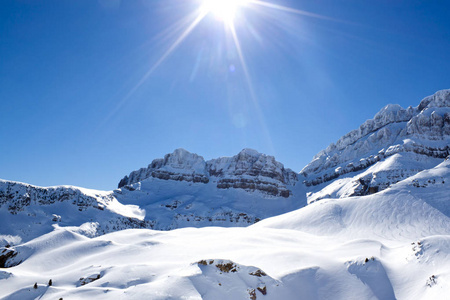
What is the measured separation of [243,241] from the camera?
26.5 m

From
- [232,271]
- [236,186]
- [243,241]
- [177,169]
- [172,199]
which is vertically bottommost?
[232,271]

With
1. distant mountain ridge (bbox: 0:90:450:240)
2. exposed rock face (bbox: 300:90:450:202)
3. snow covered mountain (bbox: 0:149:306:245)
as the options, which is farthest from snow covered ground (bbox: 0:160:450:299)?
exposed rock face (bbox: 300:90:450:202)

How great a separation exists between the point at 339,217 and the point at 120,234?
117 feet

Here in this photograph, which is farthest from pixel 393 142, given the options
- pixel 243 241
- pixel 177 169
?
pixel 243 241

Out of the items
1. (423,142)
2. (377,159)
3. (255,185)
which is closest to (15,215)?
(255,185)

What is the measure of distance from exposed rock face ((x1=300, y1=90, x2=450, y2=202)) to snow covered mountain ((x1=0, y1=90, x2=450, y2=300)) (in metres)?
0.82

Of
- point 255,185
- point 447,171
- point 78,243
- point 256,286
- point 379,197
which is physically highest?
point 255,185

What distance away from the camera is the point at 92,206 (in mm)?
79062

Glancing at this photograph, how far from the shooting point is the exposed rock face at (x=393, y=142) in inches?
3803

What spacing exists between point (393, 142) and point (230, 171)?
90.6 m

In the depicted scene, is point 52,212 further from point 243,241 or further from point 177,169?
point 177,169

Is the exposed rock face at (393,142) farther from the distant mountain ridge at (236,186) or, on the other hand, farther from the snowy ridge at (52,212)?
the snowy ridge at (52,212)

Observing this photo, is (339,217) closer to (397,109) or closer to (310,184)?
(310,184)

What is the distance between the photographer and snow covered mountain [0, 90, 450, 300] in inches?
498
